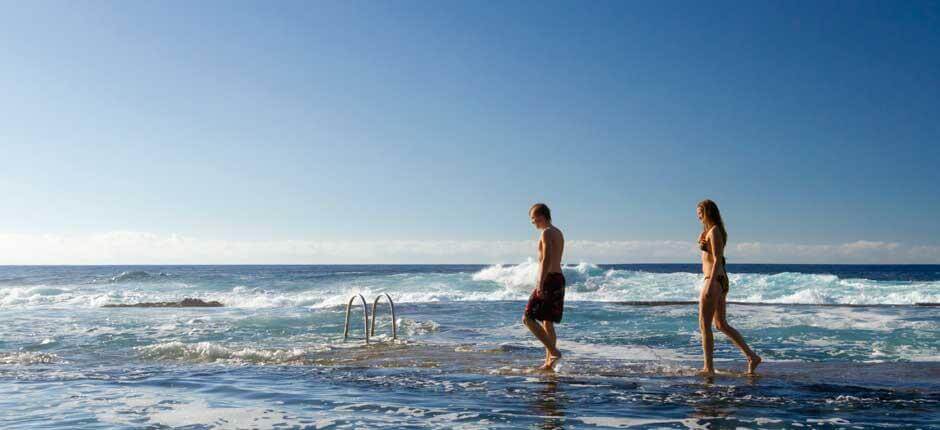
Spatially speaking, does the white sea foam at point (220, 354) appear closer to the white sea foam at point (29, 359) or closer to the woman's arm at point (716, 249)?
the white sea foam at point (29, 359)

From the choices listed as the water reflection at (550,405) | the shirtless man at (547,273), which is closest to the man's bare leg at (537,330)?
the shirtless man at (547,273)

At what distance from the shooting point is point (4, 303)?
32.2m

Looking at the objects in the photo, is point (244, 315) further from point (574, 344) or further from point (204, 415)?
point (204, 415)

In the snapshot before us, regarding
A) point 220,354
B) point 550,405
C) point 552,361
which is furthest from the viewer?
point 220,354

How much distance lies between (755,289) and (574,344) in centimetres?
2499

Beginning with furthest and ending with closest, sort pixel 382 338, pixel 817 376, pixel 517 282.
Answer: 1. pixel 517 282
2. pixel 382 338
3. pixel 817 376

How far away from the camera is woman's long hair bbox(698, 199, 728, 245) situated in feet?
24.0

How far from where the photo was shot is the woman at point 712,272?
730cm

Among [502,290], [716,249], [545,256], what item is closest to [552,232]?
[545,256]

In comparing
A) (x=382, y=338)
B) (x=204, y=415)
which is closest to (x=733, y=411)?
(x=204, y=415)

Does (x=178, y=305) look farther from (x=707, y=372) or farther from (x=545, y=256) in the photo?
(x=707, y=372)

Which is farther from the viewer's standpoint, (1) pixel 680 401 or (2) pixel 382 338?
(2) pixel 382 338

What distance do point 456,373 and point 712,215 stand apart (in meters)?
3.43

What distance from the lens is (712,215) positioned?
7312 millimetres
